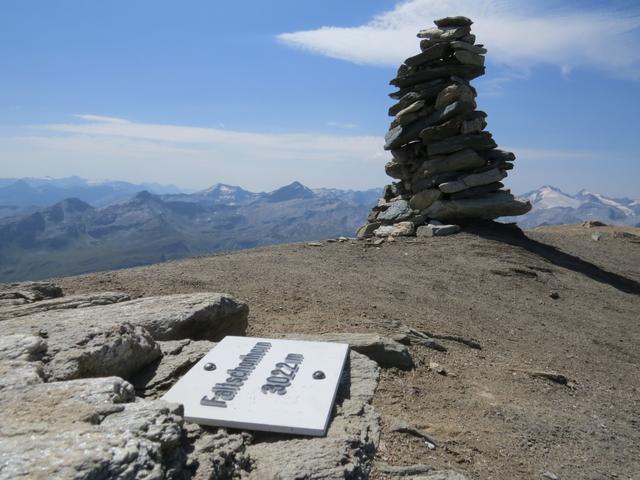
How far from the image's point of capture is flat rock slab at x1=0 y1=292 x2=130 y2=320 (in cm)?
761

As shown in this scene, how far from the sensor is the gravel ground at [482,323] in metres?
5.97

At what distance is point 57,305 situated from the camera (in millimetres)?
7965

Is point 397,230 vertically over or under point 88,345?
over

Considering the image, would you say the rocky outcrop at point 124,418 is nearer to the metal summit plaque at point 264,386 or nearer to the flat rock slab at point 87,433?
the flat rock slab at point 87,433

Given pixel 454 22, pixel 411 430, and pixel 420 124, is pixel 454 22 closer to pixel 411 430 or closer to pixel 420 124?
pixel 420 124

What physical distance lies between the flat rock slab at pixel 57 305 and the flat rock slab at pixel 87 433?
3.85m

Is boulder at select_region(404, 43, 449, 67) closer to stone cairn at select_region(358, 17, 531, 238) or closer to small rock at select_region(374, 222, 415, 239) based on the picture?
A: stone cairn at select_region(358, 17, 531, 238)

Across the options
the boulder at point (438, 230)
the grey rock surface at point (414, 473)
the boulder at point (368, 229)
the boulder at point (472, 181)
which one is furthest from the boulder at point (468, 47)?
the grey rock surface at point (414, 473)

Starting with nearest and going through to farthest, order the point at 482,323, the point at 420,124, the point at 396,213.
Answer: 1. the point at 482,323
2. the point at 420,124
3. the point at 396,213

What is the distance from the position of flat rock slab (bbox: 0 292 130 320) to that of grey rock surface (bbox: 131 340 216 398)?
2316mm

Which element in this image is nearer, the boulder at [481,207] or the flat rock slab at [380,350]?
the flat rock slab at [380,350]

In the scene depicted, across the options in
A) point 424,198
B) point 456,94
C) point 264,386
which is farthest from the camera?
point 424,198

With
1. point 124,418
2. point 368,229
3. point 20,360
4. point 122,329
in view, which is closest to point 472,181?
point 368,229

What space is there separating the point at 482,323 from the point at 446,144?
1230 cm
